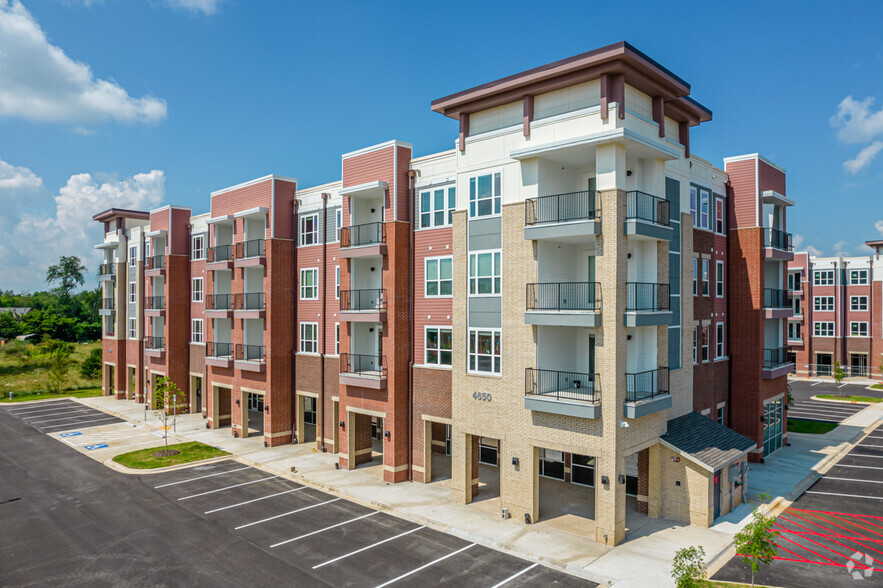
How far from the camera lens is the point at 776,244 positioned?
28.0 metres

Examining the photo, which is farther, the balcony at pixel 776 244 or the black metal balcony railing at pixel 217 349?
the black metal balcony railing at pixel 217 349

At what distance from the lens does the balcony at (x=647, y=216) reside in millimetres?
17734

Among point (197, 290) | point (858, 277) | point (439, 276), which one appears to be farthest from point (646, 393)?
point (858, 277)

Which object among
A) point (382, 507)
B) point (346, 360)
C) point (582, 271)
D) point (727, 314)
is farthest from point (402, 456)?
point (727, 314)

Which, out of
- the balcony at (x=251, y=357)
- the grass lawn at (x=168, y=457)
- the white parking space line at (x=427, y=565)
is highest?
the balcony at (x=251, y=357)

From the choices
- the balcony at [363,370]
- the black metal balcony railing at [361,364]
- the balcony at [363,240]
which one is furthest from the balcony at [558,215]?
the black metal balcony railing at [361,364]

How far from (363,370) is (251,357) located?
9.72 meters

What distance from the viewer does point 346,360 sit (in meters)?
25.5

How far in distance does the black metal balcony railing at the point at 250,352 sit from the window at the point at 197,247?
10.3 m

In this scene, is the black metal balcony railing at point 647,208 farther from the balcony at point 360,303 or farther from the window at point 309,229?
the window at point 309,229

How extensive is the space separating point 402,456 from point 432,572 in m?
8.23

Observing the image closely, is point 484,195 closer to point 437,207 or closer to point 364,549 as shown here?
point 437,207

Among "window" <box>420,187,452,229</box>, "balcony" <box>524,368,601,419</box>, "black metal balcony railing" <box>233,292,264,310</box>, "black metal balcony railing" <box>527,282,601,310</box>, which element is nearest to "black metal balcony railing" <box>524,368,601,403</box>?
"balcony" <box>524,368,601,419</box>

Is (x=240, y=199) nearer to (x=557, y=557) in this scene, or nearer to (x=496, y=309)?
(x=496, y=309)
